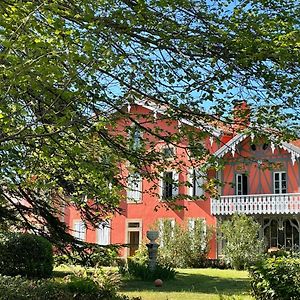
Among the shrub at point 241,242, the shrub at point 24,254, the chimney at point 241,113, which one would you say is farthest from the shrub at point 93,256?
the shrub at point 241,242

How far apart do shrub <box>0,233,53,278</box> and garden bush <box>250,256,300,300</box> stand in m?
5.91

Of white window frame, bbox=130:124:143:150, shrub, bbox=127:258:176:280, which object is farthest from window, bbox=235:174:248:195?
white window frame, bbox=130:124:143:150

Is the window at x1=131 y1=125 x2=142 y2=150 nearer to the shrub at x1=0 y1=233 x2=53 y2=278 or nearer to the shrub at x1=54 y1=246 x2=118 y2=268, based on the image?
the shrub at x1=54 y1=246 x2=118 y2=268

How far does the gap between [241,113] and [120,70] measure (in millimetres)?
2064

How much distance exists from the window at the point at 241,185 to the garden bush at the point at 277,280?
18.9 metres

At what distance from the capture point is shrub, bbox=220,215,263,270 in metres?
26.1

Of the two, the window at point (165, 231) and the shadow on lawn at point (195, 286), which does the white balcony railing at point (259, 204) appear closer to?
the window at point (165, 231)

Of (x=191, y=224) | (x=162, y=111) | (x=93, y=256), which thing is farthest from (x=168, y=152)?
(x=191, y=224)

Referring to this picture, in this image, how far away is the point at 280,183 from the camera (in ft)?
94.0

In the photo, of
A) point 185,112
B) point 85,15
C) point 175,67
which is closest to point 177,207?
point 185,112

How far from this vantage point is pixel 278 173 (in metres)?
28.7

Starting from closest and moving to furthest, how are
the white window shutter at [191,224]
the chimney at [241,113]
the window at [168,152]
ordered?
1. the chimney at [241,113]
2. the window at [168,152]
3. the white window shutter at [191,224]

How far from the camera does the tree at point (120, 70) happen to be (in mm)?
6402

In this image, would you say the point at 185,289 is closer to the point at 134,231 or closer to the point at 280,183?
the point at 280,183
